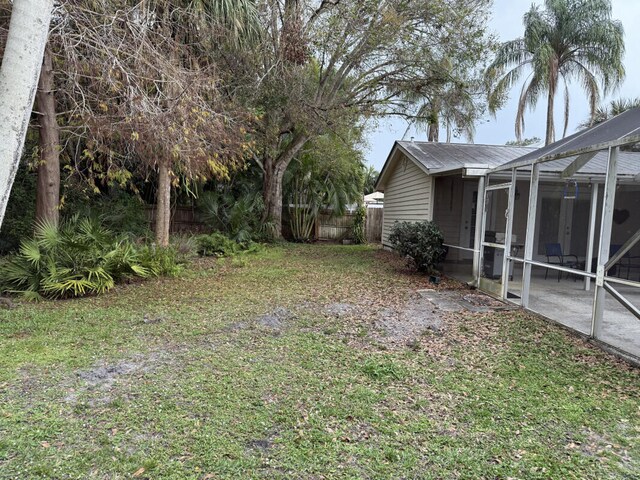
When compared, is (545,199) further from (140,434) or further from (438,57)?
(140,434)

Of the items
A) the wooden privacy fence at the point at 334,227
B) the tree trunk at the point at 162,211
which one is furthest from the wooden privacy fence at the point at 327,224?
the tree trunk at the point at 162,211

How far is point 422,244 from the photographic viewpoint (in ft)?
28.4

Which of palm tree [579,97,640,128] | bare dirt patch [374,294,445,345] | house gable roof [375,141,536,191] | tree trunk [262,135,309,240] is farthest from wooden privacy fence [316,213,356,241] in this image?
palm tree [579,97,640,128]

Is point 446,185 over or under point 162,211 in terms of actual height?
over

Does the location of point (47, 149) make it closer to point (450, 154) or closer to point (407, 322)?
point (407, 322)

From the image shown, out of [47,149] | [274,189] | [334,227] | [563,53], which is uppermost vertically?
[563,53]

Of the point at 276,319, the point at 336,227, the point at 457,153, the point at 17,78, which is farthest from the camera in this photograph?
the point at 336,227

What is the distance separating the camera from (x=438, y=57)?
11227 millimetres

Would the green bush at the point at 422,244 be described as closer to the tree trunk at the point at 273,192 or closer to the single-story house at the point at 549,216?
the single-story house at the point at 549,216

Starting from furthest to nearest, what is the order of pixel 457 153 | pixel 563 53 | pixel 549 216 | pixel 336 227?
pixel 336 227, pixel 563 53, pixel 457 153, pixel 549 216

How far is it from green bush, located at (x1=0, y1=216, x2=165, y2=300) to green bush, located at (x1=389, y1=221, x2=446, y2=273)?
5749 millimetres

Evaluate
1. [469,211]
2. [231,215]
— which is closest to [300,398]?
[469,211]

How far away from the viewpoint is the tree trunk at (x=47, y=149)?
678 cm

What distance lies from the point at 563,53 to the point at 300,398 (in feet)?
62.5
